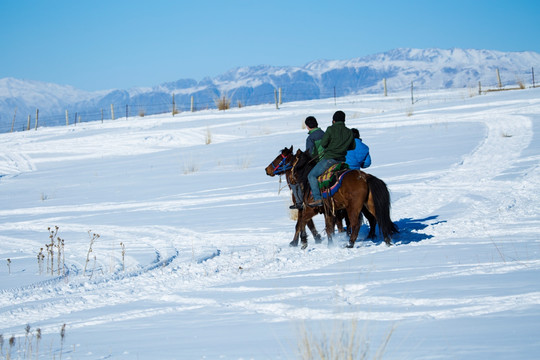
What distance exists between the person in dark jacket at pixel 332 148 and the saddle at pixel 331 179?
0.07m

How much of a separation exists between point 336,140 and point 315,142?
510 millimetres

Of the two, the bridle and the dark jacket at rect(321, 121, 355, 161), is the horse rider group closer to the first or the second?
the dark jacket at rect(321, 121, 355, 161)

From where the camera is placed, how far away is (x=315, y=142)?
9.31m

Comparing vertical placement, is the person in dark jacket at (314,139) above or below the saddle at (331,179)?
above

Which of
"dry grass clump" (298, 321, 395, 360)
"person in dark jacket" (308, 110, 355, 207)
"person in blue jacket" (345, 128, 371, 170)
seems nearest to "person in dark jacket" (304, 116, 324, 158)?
"person in dark jacket" (308, 110, 355, 207)

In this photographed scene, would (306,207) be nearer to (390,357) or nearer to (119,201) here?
(390,357)

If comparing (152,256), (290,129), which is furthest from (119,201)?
(290,129)

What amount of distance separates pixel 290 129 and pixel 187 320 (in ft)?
81.3

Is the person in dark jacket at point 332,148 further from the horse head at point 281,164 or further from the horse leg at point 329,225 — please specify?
the horse head at point 281,164

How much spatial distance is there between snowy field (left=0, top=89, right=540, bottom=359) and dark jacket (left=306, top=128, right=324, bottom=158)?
3.88 ft

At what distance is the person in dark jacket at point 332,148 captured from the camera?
29.1ft

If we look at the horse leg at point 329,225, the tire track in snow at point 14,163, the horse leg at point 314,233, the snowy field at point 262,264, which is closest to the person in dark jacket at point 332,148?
the horse leg at point 329,225

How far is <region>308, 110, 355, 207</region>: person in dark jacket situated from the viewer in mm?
8867

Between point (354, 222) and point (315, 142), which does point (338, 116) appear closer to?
point (315, 142)
